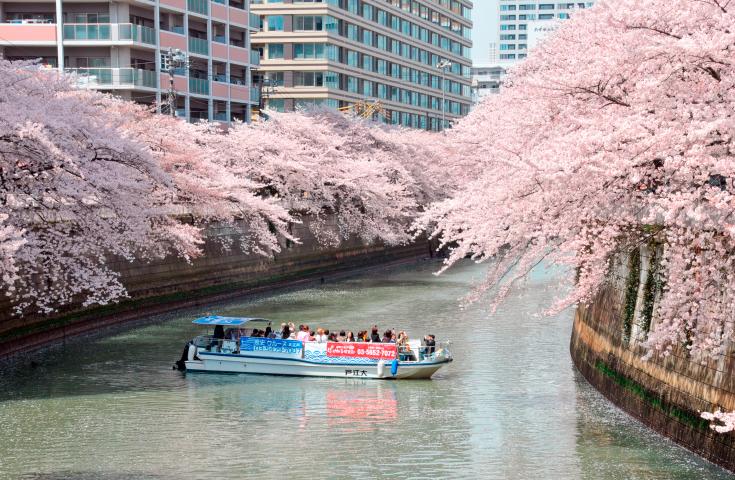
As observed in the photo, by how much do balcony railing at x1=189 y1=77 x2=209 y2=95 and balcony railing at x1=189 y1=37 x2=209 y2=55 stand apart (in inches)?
81.2

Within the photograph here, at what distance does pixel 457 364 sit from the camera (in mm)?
37094

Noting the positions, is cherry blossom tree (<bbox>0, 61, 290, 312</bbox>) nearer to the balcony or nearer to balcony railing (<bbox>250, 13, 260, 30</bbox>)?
the balcony

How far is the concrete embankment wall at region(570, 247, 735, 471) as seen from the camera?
22547 millimetres

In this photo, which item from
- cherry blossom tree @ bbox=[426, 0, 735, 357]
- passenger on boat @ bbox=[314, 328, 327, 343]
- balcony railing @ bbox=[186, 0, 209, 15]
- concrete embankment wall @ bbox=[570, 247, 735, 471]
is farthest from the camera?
balcony railing @ bbox=[186, 0, 209, 15]

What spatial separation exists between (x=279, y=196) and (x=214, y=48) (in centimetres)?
2065

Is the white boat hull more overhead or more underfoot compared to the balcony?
more underfoot

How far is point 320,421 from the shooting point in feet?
95.9

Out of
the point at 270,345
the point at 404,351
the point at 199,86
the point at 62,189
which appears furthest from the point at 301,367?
the point at 199,86

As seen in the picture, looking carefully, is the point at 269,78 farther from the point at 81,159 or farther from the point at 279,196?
the point at 81,159

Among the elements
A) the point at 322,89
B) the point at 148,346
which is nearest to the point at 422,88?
the point at 322,89

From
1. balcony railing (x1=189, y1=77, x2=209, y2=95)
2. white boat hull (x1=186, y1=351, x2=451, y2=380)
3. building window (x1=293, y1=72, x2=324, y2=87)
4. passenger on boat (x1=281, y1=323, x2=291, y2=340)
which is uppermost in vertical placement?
building window (x1=293, y1=72, x2=324, y2=87)

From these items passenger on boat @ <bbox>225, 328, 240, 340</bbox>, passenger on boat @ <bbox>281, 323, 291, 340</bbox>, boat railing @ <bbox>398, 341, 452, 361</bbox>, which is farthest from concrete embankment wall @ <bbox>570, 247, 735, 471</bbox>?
passenger on boat @ <bbox>225, 328, 240, 340</bbox>

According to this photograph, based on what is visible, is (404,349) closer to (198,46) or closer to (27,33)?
(27,33)

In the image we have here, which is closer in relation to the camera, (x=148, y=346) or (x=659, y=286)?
(x=659, y=286)
